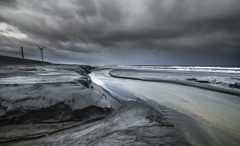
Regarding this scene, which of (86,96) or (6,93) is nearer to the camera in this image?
(6,93)

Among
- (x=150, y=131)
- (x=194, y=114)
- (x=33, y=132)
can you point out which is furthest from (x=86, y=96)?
(x=194, y=114)

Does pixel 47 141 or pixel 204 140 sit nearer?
pixel 47 141

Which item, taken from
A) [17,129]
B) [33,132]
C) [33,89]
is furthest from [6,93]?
[33,132]

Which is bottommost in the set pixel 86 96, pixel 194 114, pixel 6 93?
pixel 194 114

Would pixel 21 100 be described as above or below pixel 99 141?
above

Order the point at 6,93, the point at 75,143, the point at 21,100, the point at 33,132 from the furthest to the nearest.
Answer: the point at 6,93 → the point at 21,100 → the point at 33,132 → the point at 75,143

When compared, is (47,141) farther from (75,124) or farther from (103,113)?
(103,113)

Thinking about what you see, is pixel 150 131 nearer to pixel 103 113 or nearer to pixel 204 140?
pixel 204 140

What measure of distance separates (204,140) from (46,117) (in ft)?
10.8

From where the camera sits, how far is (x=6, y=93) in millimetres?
2438

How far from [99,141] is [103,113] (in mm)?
1001

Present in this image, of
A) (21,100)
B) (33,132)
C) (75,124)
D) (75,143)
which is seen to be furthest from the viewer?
(21,100)

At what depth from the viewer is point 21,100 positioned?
2291 millimetres

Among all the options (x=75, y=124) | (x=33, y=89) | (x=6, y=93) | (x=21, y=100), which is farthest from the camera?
(x=33, y=89)
